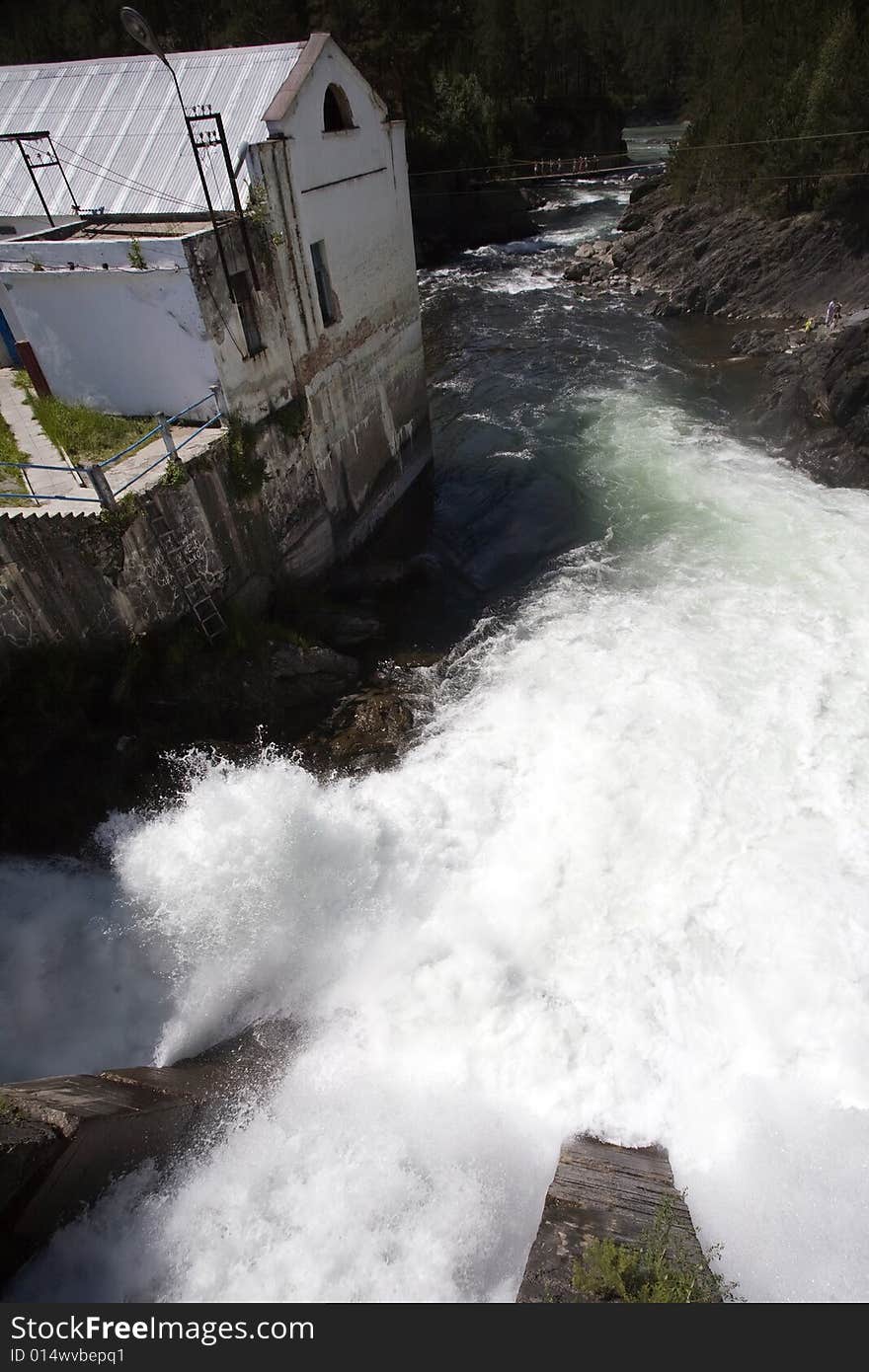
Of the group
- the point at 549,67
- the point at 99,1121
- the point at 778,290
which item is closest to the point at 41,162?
the point at 99,1121

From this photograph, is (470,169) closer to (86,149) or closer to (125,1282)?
(86,149)

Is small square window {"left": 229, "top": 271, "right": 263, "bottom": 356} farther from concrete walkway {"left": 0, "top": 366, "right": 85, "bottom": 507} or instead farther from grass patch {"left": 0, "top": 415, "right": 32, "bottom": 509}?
grass patch {"left": 0, "top": 415, "right": 32, "bottom": 509}

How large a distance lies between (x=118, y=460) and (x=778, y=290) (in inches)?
1344

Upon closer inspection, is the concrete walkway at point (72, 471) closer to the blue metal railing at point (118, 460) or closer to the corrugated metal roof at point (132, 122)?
the blue metal railing at point (118, 460)

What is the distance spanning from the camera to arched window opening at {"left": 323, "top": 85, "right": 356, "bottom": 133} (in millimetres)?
16016

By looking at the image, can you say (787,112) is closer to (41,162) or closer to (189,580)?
(41,162)

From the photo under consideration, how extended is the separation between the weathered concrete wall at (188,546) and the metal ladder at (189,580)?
8 centimetres

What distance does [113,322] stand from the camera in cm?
1394

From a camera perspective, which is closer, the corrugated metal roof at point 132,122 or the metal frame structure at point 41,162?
the corrugated metal roof at point 132,122

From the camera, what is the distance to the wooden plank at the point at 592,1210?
7168 mm

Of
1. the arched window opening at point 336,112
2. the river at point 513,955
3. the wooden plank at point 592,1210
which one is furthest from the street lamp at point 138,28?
the wooden plank at point 592,1210

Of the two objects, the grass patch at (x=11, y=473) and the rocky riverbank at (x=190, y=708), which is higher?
the grass patch at (x=11, y=473)

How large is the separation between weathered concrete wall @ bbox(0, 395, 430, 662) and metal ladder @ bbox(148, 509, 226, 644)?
82 mm

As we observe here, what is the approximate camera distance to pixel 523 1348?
6.71 m
